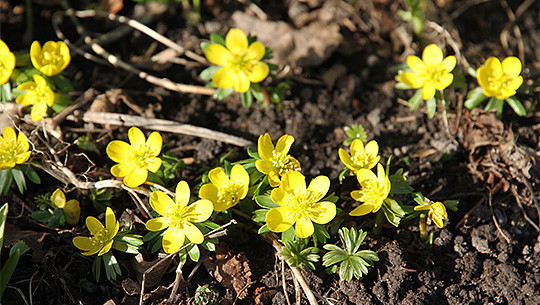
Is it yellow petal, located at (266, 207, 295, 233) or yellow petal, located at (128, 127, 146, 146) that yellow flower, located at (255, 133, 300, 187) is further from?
yellow petal, located at (128, 127, 146, 146)

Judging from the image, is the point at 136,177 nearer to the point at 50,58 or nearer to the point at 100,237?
the point at 100,237

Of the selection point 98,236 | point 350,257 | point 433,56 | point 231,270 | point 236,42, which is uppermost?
point 236,42

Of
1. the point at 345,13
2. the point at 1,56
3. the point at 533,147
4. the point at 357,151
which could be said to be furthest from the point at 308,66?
the point at 1,56

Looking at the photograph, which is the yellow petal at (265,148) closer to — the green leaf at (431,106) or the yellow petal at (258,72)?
the yellow petal at (258,72)

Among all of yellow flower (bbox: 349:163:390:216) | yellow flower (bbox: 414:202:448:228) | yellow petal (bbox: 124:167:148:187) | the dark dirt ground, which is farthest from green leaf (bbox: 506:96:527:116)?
yellow petal (bbox: 124:167:148:187)

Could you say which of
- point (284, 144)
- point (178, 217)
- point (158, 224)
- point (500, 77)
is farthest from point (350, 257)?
point (500, 77)

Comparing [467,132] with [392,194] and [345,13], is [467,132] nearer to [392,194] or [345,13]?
[392,194]

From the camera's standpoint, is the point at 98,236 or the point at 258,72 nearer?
the point at 98,236
